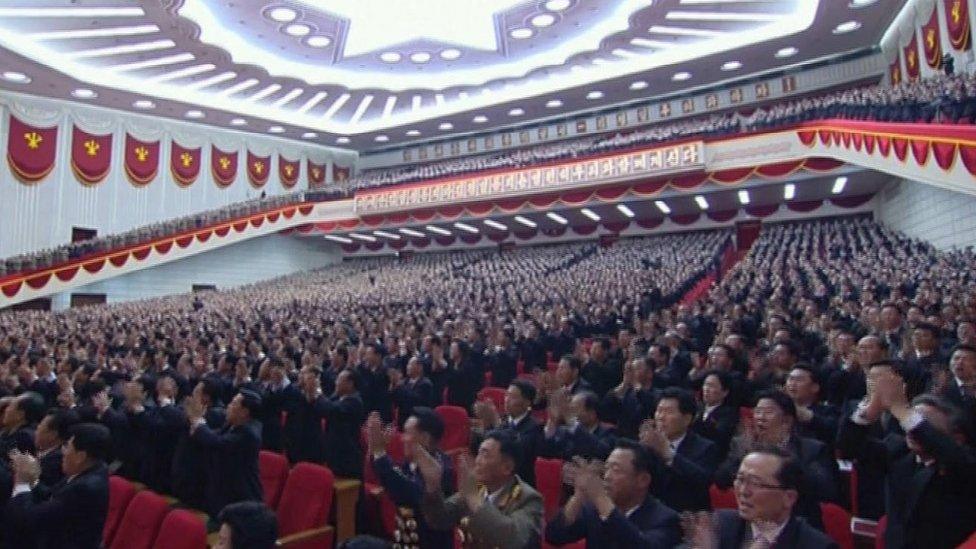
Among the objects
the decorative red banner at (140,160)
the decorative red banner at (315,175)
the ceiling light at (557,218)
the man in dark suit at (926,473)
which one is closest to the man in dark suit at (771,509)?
the man in dark suit at (926,473)

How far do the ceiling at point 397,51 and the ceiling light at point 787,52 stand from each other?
71mm

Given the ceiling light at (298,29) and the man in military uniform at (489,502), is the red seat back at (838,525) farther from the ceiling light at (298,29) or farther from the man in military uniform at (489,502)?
the ceiling light at (298,29)

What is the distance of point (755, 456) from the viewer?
150cm

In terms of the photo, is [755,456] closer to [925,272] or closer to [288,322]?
[925,272]

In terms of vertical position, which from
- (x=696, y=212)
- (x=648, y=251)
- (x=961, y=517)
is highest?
(x=696, y=212)

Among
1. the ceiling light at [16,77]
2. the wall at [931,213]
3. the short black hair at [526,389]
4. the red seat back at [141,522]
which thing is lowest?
the red seat back at [141,522]

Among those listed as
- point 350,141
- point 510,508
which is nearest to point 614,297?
point 510,508

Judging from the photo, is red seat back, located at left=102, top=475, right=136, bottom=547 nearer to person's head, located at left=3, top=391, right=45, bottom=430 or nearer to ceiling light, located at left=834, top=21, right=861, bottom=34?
person's head, located at left=3, top=391, right=45, bottom=430

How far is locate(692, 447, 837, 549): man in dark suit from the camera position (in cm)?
142

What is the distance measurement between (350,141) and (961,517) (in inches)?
798

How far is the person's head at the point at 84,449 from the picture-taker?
7.17ft

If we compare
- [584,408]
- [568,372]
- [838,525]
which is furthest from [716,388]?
[568,372]

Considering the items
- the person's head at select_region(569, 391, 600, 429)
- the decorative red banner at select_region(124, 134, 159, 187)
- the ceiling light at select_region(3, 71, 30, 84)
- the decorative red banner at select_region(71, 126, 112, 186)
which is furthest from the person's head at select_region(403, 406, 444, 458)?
the decorative red banner at select_region(124, 134, 159, 187)

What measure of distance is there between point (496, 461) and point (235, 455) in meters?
1.31
